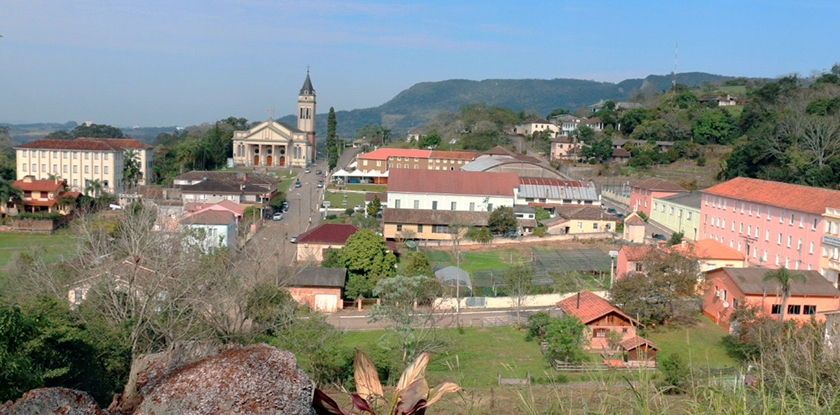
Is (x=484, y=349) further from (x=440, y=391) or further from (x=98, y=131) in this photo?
(x=98, y=131)

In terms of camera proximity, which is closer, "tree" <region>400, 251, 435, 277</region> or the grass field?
"tree" <region>400, 251, 435, 277</region>

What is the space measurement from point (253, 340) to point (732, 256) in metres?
16.1

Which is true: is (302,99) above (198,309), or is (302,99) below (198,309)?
above

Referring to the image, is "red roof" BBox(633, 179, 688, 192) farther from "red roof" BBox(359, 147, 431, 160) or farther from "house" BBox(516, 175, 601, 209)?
"red roof" BBox(359, 147, 431, 160)

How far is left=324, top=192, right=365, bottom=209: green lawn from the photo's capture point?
121 feet

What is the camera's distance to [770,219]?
24016mm

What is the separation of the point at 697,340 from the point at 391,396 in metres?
15.6

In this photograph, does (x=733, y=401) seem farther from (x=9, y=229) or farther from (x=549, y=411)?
(x=9, y=229)

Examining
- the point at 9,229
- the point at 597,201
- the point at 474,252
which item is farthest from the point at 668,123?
the point at 9,229

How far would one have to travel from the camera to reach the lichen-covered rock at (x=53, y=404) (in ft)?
7.02

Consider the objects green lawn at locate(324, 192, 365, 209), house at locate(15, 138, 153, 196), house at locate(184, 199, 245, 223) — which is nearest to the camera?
house at locate(184, 199, 245, 223)

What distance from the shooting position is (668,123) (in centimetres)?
5109

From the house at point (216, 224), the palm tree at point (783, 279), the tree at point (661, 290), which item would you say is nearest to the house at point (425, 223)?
the house at point (216, 224)

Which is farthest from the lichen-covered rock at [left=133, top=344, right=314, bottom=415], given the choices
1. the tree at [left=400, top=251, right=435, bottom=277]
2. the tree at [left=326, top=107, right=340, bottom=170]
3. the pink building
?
the tree at [left=326, top=107, right=340, bottom=170]
